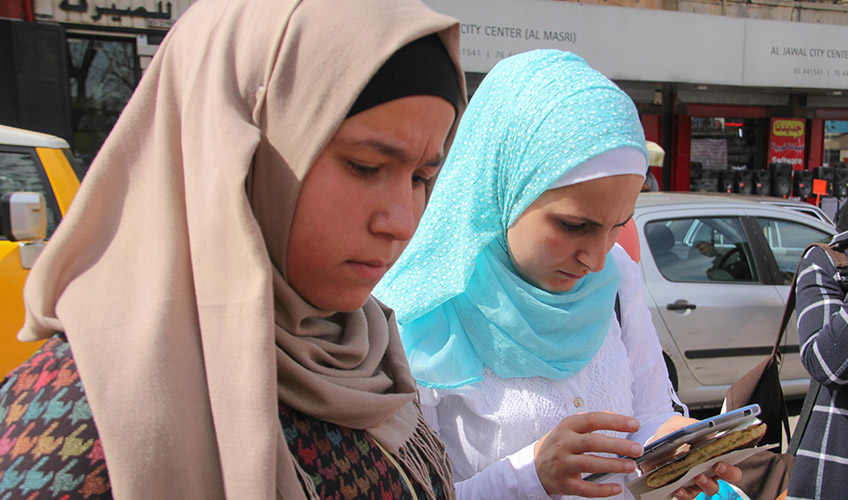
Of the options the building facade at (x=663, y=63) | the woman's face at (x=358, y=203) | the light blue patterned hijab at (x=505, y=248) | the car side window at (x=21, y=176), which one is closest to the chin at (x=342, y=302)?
the woman's face at (x=358, y=203)

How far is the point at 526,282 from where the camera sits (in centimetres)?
168

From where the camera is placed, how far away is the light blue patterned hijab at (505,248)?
154cm

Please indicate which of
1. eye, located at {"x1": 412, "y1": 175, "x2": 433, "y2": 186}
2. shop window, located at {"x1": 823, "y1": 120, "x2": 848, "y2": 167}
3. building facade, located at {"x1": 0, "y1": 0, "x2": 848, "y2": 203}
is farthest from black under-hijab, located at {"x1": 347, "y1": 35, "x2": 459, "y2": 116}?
shop window, located at {"x1": 823, "y1": 120, "x2": 848, "y2": 167}

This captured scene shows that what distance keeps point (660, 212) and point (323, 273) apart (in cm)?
420

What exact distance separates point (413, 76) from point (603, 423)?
0.87m

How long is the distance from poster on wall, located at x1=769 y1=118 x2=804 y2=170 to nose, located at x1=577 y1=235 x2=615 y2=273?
12172 mm

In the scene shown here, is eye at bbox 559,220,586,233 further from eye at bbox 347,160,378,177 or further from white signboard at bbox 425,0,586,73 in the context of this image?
white signboard at bbox 425,0,586,73

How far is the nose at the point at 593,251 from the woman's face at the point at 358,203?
2.46 feet

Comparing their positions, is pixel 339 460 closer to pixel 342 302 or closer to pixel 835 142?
pixel 342 302

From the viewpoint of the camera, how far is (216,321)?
0.76 meters

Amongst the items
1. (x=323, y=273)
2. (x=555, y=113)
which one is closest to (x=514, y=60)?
(x=555, y=113)

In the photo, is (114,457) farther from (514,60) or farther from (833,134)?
(833,134)

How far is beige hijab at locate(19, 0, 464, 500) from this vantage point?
2.37 ft

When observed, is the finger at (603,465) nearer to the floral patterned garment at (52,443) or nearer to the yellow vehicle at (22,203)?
the floral patterned garment at (52,443)
